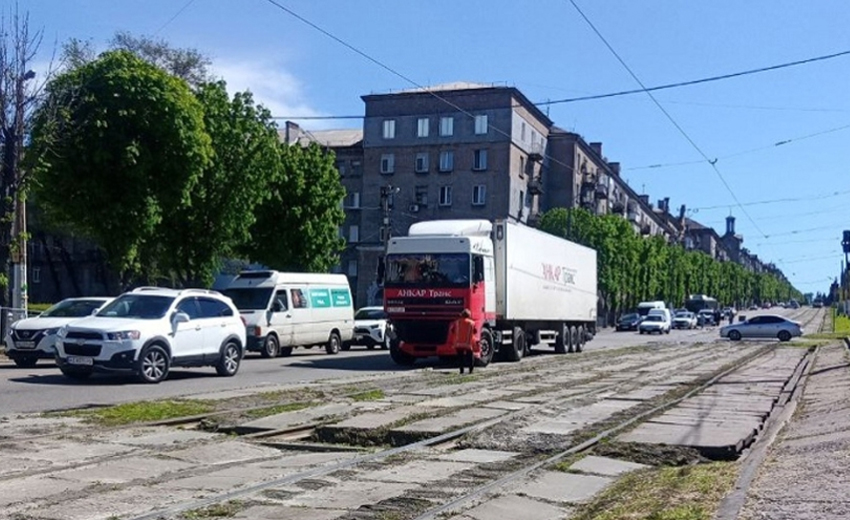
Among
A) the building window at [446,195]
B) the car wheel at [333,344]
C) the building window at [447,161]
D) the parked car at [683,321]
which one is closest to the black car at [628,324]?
the parked car at [683,321]

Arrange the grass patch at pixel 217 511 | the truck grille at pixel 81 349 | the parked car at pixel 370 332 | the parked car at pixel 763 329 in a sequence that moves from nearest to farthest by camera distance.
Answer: the grass patch at pixel 217 511, the truck grille at pixel 81 349, the parked car at pixel 370 332, the parked car at pixel 763 329

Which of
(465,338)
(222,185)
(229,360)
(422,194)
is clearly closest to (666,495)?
(229,360)

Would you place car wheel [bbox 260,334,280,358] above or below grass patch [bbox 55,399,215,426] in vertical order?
above

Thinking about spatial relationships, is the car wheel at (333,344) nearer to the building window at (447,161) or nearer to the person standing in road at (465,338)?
the person standing in road at (465,338)

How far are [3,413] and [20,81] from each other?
16882 millimetres

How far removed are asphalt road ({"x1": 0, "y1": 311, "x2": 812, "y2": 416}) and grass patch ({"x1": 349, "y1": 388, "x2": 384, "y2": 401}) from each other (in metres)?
2.49

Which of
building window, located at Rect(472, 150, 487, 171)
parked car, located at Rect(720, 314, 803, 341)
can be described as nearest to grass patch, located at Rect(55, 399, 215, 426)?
parked car, located at Rect(720, 314, 803, 341)

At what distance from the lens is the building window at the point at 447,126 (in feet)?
228

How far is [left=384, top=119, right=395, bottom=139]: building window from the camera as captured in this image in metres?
70.7

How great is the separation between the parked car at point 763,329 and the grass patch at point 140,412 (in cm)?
4551

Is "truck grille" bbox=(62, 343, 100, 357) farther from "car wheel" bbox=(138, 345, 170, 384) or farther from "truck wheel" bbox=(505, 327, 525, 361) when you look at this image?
"truck wheel" bbox=(505, 327, 525, 361)

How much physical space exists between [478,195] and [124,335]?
53.2 m

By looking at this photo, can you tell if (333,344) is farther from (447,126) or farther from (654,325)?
(654,325)

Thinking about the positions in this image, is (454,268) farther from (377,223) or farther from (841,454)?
(377,223)
